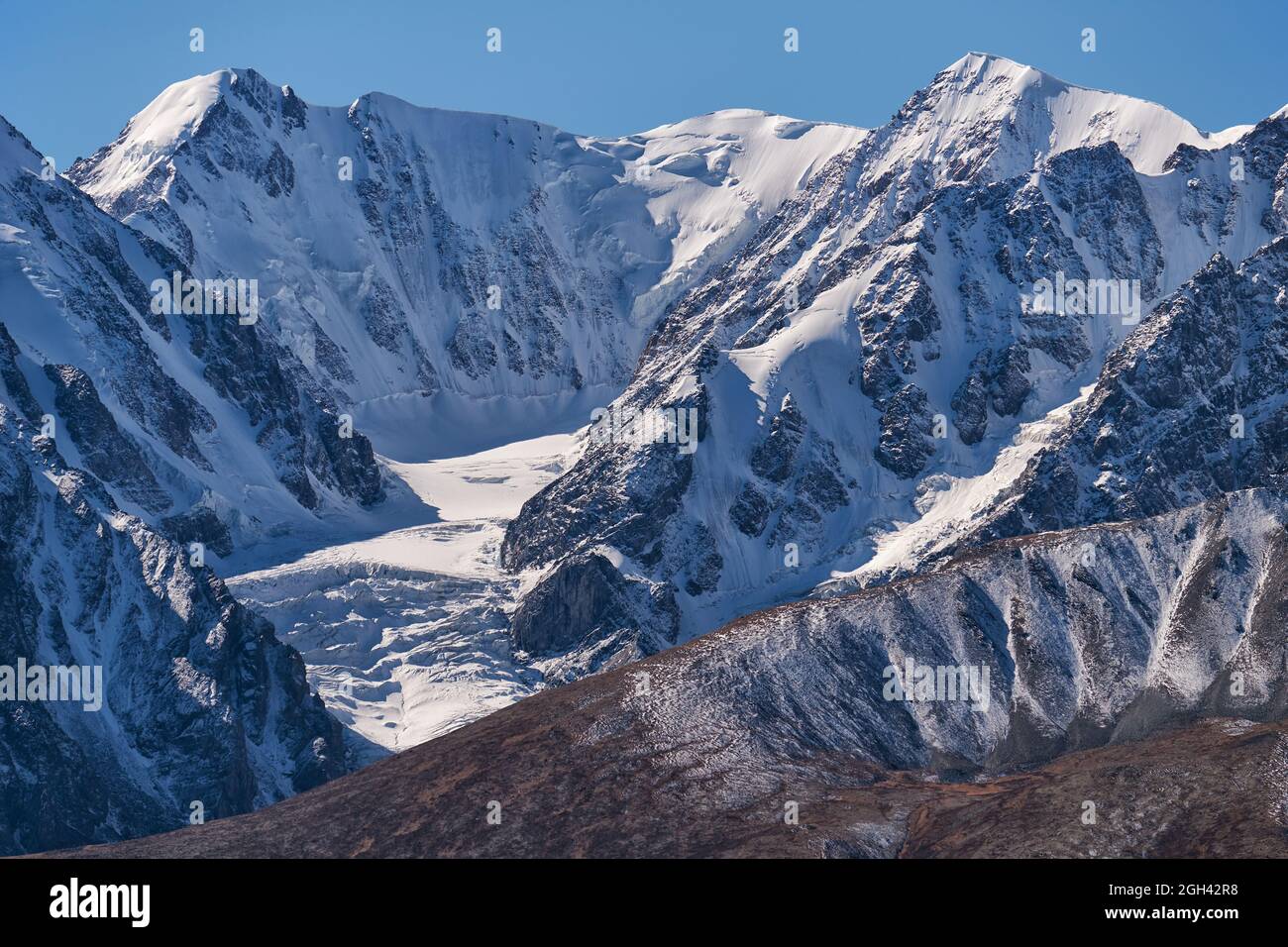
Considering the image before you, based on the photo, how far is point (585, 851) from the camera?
195 meters
